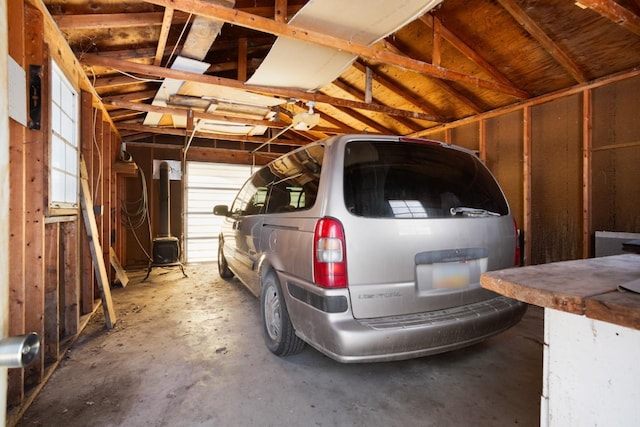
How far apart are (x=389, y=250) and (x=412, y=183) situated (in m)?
0.47

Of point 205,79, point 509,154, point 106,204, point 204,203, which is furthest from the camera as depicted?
point 204,203

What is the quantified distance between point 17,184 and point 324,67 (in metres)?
3.07

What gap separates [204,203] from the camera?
25.4 ft

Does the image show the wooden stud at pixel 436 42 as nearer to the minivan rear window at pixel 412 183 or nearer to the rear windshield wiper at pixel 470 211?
the minivan rear window at pixel 412 183

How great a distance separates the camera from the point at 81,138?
3.47 metres

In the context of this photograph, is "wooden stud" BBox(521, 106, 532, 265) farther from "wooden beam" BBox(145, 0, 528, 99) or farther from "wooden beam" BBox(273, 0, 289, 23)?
"wooden beam" BBox(273, 0, 289, 23)

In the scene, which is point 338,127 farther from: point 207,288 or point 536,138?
point 207,288

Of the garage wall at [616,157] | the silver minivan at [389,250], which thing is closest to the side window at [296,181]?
the silver minivan at [389,250]

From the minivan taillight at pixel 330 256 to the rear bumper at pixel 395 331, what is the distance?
0.18 metres

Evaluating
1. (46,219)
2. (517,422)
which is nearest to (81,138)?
(46,219)

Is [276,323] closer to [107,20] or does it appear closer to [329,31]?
[329,31]

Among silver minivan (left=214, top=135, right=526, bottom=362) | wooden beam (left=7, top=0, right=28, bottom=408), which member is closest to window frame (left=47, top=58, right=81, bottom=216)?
wooden beam (left=7, top=0, right=28, bottom=408)

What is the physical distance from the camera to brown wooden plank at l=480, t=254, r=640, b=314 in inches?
30.1

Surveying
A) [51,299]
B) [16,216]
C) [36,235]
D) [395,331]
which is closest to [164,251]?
[51,299]
